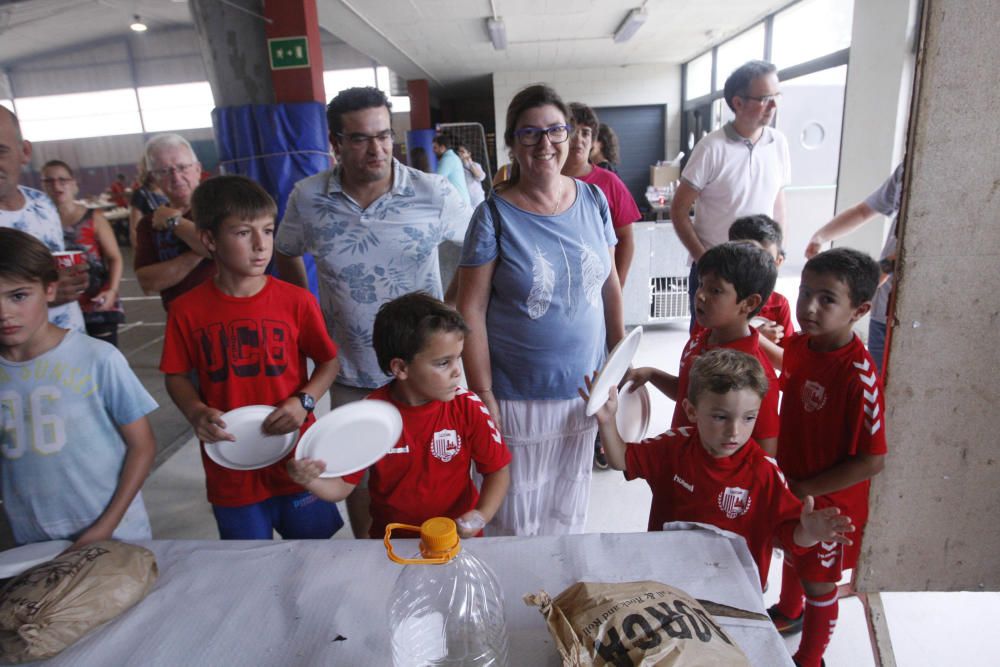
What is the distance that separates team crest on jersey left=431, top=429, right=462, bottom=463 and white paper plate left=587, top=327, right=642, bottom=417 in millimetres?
314

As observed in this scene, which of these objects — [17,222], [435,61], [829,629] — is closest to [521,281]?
[829,629]

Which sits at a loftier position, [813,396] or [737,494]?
[813,396]

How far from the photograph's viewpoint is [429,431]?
1319 mm

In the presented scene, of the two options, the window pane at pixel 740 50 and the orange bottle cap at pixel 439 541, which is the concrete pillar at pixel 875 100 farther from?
the orange bottle cap at pixel 439 541

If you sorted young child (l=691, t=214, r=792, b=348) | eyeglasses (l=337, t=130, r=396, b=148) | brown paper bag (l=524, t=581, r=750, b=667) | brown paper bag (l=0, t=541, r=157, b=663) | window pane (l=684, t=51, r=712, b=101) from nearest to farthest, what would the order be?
brown paper bag (l=524, t=581, r=750, b=667) → brown paper bag (l=0, t=541, r=157, b=663) → eyeglasses (l=337, t=130, r=396, b=148) → young child (l=691, t=214, r=792, b=348) → window pane (l=684, t=51, r=712, b=101)

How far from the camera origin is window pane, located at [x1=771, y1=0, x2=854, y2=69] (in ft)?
17.5

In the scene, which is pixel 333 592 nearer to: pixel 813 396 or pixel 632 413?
pixel 632 413

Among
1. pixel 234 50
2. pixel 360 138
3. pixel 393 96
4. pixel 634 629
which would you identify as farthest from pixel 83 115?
pixel 634 629

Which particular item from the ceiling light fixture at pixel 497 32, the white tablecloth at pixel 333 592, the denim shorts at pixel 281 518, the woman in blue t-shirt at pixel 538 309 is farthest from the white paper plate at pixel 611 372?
the ceiling light fixture at pixel 497 32

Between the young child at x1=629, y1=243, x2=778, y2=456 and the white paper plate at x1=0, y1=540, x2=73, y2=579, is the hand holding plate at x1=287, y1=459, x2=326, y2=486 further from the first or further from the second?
the young child at x1=629, y1=243, x2=778, y2=456

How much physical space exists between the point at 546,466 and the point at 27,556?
115 cm

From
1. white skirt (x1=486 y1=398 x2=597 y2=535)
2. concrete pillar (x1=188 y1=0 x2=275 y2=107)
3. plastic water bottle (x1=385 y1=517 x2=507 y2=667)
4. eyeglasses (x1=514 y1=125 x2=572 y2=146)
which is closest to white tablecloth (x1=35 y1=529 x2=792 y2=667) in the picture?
plastic water bottle (x1=385 y1=517 x2=507 y2=667)

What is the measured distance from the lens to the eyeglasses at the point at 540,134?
56.5 inches

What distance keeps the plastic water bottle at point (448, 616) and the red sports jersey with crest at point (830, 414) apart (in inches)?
38.6
